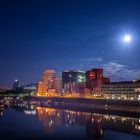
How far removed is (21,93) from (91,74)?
156 ft

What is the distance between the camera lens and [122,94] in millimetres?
95750

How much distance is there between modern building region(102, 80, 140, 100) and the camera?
90062 mm

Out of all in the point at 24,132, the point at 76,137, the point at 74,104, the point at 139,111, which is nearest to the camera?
the point at 76,137

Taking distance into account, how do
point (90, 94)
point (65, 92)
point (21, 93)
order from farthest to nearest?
point (21, 93), point (65, 92), point (90, 94)

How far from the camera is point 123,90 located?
95.6 metres

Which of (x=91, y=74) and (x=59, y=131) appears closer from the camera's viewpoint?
(x=59, y=131)

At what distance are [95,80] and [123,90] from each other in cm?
2647

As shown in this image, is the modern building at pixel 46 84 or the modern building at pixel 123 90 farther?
the modern building at pixel 46 84

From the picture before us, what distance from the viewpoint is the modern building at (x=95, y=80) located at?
115956 millimetres

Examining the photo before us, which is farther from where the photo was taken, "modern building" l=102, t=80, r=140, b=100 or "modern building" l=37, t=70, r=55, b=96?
"modern building" l=37, t=70, r=55, b=96

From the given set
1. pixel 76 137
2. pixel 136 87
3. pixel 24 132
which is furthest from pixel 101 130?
pixel 136 87

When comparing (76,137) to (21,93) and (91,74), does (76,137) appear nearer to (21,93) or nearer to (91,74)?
(91,74)

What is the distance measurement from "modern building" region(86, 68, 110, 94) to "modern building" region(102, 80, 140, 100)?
7.09 m

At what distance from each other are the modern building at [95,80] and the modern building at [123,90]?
709cm
